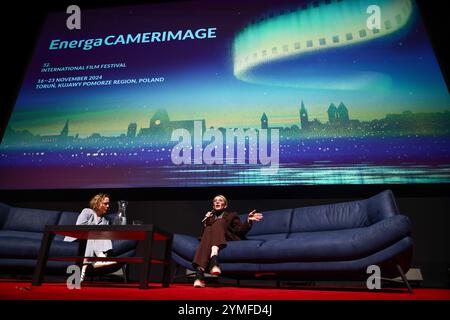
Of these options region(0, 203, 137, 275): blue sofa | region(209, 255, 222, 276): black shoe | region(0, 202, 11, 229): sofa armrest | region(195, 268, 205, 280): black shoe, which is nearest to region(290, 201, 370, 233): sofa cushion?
region(209, 255, 222, 276): black shoe

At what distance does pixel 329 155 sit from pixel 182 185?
4.81 ft

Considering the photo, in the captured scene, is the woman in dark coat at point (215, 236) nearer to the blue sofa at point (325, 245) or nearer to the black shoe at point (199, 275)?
the black shoe at point (199, 275)

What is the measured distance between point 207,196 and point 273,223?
2.58 ft

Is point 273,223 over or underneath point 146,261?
over

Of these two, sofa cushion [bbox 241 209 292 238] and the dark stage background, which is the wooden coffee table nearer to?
sofa cushion [bbox 241 209 292 238]

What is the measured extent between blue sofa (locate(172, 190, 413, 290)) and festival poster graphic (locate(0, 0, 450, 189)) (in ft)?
1.31

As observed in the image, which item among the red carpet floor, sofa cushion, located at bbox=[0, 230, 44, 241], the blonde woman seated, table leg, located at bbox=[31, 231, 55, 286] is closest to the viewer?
the red carpet floor

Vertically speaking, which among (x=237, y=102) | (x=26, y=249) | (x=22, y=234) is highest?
(x=237, y=102)

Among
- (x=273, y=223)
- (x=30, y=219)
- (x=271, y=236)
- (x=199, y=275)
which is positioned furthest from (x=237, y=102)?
(x=30, y=219)

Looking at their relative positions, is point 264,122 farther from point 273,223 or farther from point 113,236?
→ point 113,236

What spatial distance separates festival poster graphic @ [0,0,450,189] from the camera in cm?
389

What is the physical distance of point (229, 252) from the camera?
3.54 metres

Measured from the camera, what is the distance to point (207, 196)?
438cm
